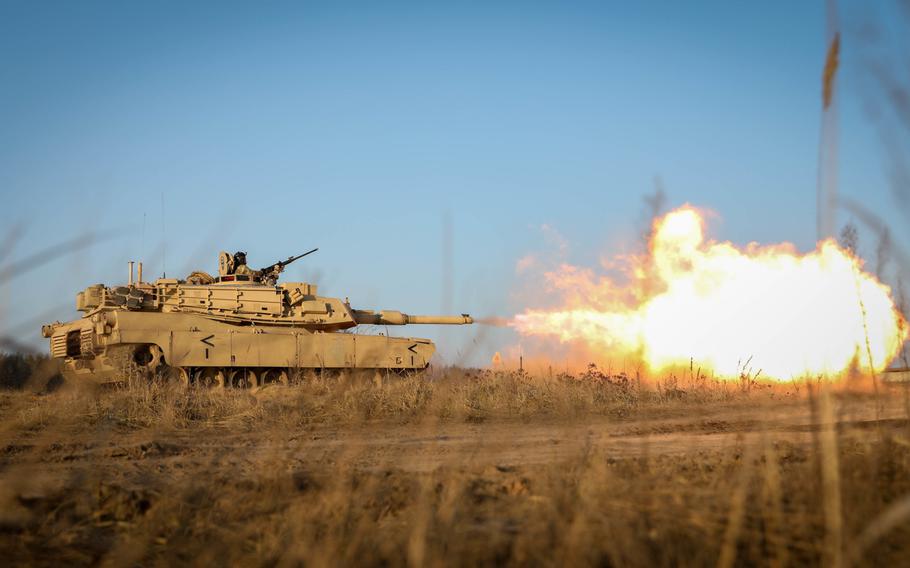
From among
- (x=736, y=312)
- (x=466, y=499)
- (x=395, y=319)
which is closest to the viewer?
(x=466, y=499)

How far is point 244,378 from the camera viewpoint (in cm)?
2136

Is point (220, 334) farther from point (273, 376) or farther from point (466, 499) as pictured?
point (466, 499)

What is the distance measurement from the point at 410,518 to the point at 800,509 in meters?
1.97

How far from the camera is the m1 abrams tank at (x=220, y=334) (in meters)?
19.9

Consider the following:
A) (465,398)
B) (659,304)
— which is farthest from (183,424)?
(659,304)

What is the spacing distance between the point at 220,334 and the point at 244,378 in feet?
4.57

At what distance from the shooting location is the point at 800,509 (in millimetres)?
4094

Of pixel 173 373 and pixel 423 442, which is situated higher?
pixel 173 373

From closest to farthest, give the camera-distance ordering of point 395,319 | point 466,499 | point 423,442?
point 466,499
point 423,442
point 395,319

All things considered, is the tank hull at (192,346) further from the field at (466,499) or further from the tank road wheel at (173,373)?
the field at (466,499)

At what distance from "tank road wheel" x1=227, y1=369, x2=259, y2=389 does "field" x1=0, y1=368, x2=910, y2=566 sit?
1122 centimetres

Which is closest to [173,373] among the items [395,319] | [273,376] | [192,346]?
[192,346]

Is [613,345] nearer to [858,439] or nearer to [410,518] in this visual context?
[858,439]

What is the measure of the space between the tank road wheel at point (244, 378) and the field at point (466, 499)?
442 inches
